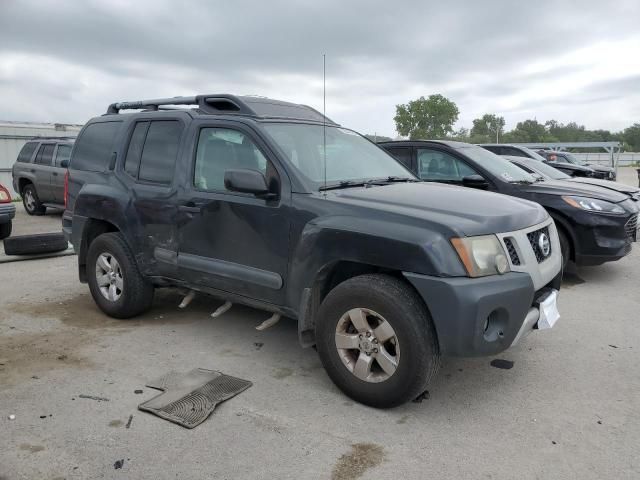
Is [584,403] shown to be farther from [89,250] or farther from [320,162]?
[89,250]

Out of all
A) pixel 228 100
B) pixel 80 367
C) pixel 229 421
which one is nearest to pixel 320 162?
pixel 228 100

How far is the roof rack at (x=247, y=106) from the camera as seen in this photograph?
4.28m

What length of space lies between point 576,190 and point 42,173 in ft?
36.3

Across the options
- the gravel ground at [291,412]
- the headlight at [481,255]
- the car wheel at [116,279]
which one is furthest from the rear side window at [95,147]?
the headlight at [481,255]

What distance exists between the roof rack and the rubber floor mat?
79.7 inches

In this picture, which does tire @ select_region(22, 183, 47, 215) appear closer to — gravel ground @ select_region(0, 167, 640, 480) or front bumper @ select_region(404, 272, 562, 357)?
gravel ground @ select_region(0, 167, 640, 480)

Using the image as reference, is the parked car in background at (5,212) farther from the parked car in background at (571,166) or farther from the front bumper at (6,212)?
the parked car in background at (571,166)

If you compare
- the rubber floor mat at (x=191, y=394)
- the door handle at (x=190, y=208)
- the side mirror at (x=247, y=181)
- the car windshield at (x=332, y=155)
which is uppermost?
the car windshield at (x=332, y=155)

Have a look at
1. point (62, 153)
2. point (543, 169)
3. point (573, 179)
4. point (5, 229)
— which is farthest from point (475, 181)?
point (62, 153)

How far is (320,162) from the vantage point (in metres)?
4.02

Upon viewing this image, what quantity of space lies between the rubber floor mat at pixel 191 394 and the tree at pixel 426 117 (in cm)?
8055

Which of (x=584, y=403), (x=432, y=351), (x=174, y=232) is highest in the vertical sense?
(x=174, y=232)

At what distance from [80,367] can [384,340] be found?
2325 millimetres

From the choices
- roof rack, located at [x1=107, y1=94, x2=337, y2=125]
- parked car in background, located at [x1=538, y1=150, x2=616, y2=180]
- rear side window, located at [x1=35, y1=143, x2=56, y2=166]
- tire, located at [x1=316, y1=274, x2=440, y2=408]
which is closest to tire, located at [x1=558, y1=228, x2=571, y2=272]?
roof rack, located at [x1=107, y1=94, x2=337, y2=125]
